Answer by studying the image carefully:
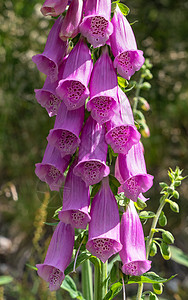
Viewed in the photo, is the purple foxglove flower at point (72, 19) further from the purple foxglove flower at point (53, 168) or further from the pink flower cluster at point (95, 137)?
the purple foxglove flower at point (53, 168)

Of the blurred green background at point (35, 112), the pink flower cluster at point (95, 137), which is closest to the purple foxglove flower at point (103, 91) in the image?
the pink flower cluster at point (95, 137)

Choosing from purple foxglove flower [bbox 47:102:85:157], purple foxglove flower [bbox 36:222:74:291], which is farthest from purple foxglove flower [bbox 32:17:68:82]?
purple foxglove flower [bbox 36:222:74:291]

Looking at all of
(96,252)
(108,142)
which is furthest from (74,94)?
(96,252)

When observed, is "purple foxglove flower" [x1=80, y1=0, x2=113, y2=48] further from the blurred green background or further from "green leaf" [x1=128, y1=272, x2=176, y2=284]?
the blurred green background

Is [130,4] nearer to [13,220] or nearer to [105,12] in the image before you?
[13,220]

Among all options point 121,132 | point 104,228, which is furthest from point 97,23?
point 104,228

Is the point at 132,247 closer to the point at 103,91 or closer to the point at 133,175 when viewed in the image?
the point at 133,175
